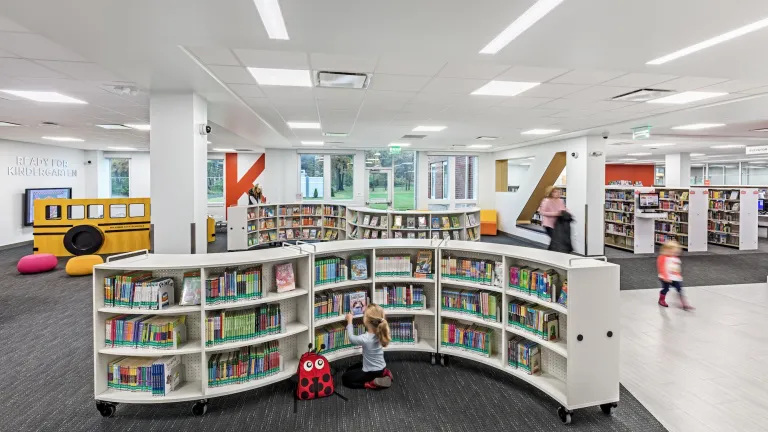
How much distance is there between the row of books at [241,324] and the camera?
10.8ft

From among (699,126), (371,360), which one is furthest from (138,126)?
(699,126)

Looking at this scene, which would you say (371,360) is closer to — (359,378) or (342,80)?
(359,378)

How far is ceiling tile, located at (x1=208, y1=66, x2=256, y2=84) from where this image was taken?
4157 mm

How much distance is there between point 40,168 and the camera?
39.6ft

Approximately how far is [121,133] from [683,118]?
1212 centimetres

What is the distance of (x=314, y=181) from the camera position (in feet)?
47.5

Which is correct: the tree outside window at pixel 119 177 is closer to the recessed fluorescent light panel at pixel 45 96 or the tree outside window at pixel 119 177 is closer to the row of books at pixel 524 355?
the recessed fluorescent light panel at pixel 45 96

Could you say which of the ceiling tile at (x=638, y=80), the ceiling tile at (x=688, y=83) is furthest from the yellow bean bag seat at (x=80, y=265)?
the ceiling tile at (x=688, y=83)

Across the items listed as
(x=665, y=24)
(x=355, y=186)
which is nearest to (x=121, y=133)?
(x=355, y=186)

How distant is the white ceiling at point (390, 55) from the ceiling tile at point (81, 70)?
0.8 inches

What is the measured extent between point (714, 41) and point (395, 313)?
3.80m

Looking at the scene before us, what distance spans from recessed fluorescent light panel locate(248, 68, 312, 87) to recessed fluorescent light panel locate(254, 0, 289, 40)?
108 cm

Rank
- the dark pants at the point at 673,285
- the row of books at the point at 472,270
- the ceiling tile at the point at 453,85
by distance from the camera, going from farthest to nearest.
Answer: the dark pants at the point at 673,285 → the ceiling tile at the point at 453,85 → the row of books at the point at 472,270

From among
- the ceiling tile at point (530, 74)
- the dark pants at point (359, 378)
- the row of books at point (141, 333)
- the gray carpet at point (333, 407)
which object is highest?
the ceiling tile at point (530, 74)
